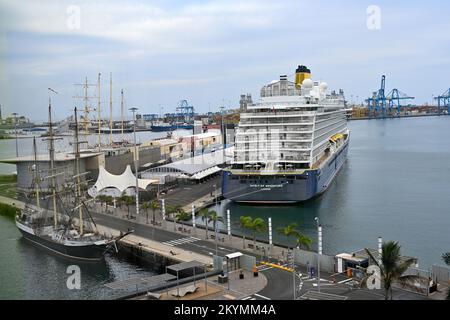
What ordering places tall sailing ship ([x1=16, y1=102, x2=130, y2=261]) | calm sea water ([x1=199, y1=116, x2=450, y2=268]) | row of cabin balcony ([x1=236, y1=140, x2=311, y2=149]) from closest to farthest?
tall sailing ship ([x1=16, y1=102, x2=130, y2=261])
calm sea water ([x1=199, y1=116, x2=450, y2=268])
row of cabin balcony ([x1=236, y1=140, x2=311, y2=149])

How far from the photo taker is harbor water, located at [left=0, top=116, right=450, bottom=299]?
44.7 ft

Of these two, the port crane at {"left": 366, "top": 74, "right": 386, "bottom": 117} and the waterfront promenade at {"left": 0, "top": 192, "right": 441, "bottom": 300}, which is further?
the port crane at {"left": 366, "top": 74, "right": 386, "bottom": 117}

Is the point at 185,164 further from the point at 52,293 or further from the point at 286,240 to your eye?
the point at 52,293

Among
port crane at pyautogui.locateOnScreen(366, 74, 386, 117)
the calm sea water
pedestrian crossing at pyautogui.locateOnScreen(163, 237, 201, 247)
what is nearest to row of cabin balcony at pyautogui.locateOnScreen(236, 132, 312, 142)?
the calm sea water

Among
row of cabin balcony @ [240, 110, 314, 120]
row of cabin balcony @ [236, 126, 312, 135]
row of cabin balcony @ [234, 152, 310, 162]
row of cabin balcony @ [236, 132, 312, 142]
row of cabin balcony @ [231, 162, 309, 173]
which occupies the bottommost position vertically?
row of cabin balcony @ [231, 162, 309, 173]

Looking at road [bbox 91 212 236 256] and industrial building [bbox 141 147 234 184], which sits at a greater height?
industrial building [bbox 141 147 234 184]

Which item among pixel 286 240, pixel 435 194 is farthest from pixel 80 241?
pixel 435 194

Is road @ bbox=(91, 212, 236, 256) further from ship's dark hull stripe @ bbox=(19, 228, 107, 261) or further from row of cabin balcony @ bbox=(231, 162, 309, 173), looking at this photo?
row of cabin balcony @ bbox=(231, 162, 309, 173)

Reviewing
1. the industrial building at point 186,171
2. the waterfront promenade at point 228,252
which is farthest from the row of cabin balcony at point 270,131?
the waterfront promenade at point 228,252

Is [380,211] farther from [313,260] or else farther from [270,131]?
[313,260]

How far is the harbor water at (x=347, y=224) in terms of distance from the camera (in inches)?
536

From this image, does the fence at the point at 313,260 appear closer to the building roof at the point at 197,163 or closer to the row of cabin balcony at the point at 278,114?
the row of cabin balcony at the point at 278,114

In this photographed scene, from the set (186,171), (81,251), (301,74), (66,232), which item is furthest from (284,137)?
(301,74)

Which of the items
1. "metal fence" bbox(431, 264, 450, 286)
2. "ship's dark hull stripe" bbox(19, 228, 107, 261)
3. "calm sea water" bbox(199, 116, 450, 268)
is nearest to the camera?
"metal fence" bbox(431, 264, 450, 286)
